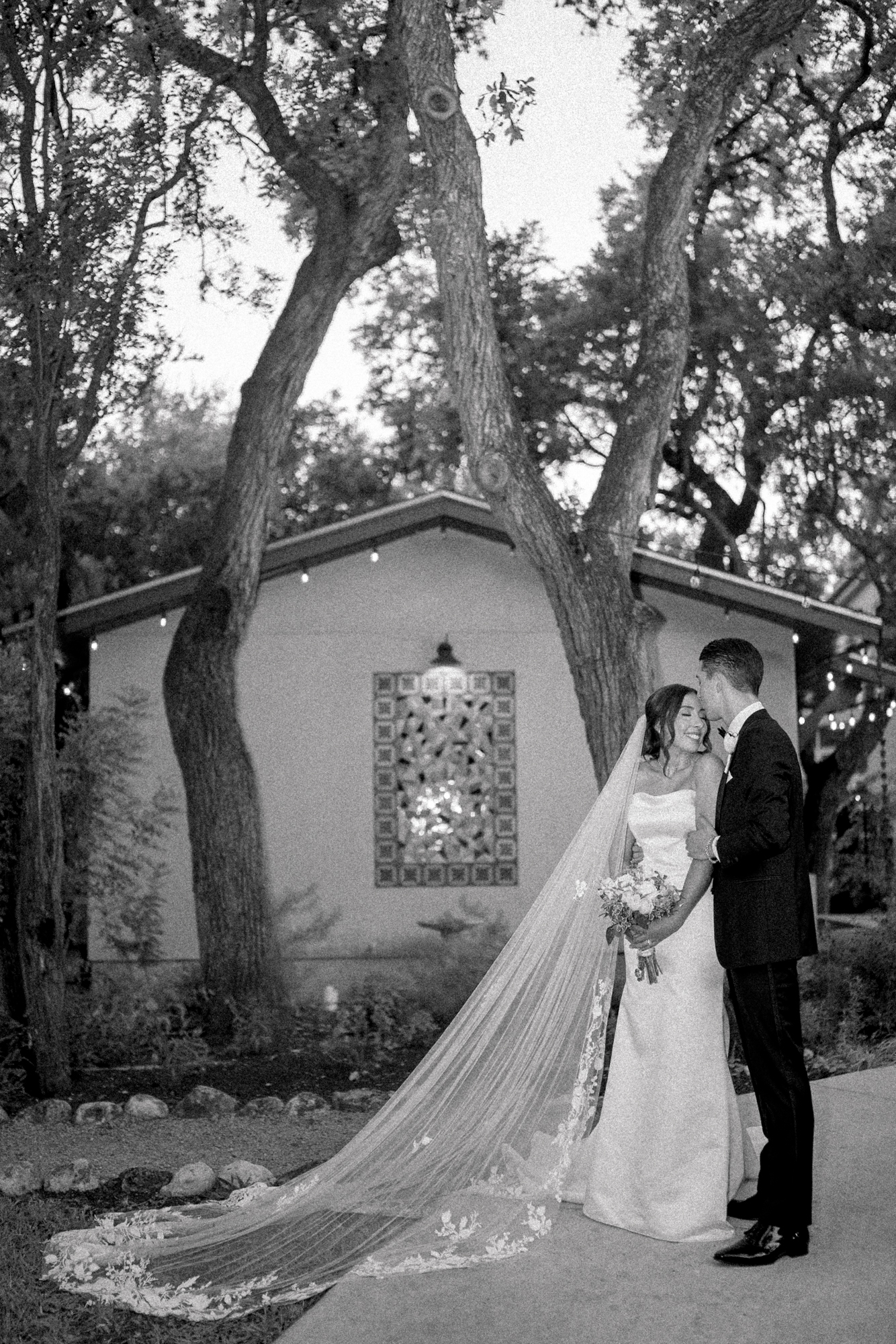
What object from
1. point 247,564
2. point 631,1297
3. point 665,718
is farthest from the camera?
point 247,564

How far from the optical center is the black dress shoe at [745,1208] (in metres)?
5.21

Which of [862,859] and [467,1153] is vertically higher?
[862,859]

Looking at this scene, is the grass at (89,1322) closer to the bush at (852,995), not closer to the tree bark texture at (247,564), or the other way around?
the bush at (852,995)

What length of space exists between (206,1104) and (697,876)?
4.46 meters

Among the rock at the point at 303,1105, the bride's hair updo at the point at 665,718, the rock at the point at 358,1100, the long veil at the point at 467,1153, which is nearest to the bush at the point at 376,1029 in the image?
the rock at the point at 358,1100

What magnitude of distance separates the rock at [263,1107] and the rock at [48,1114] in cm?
98

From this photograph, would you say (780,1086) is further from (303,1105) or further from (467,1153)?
(303,1105)

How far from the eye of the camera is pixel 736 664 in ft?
16.9

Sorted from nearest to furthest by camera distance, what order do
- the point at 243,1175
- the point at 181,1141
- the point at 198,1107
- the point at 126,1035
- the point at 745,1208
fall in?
1. the point at 745,1208
2. the point at 243,1175
3. the point at 181,1141
4. the point at 198,1107
5. the point at 126,1035

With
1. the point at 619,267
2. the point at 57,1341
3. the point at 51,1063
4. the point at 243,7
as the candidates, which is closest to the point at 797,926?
the point at 57,1341

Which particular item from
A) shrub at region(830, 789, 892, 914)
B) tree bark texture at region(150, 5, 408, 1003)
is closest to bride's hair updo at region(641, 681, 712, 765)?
tree bark texture at region(150, 5, 408, 1003)

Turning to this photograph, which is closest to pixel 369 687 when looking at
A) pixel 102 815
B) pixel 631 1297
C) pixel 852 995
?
pixel 102 815

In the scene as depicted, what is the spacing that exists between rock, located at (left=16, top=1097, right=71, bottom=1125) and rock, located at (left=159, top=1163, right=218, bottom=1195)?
2.27 metres

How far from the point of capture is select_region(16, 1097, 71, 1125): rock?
8.38 meters
